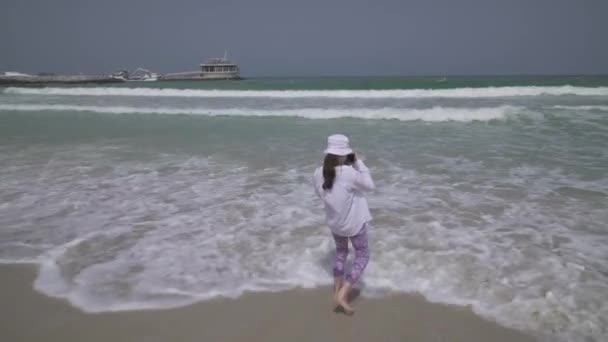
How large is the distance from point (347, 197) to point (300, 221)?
75.6 inches

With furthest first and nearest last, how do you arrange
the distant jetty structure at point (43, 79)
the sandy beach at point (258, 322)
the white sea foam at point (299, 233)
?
1. the distant jetty structure at point (43, 79)
2. the white sea foam at point (299, 233)
3. the sandy beach at point (258, 322)

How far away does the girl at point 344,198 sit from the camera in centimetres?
271

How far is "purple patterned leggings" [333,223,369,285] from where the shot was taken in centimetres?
287

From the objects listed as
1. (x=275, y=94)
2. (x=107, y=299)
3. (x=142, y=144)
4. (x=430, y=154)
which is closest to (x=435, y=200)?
(x=430, y=154)

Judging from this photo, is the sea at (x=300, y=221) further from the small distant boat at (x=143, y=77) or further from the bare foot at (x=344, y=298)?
the small distant boat at (x=143, y=77)

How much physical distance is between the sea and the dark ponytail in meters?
1.04

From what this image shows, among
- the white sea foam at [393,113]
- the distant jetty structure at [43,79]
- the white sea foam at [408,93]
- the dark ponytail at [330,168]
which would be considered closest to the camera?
the dark ponytail at [330,168]

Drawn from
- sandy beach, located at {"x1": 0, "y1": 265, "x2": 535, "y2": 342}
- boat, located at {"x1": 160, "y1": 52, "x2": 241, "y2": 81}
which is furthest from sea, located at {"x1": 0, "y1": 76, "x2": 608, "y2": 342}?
boat, located at {"x1": 160, "y1": 52, "x2": 241, "y2": 81}

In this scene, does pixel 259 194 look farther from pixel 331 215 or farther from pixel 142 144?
pixel 142 144

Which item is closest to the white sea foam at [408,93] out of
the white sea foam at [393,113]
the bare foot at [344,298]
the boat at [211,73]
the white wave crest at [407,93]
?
the white wave crest at [407,93]

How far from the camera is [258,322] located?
2732mm

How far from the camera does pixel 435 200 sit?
523 centimetres

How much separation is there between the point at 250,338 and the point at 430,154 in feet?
21.7

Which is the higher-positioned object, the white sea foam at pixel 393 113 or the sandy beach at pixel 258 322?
the white sea foam at pixel 393 113
